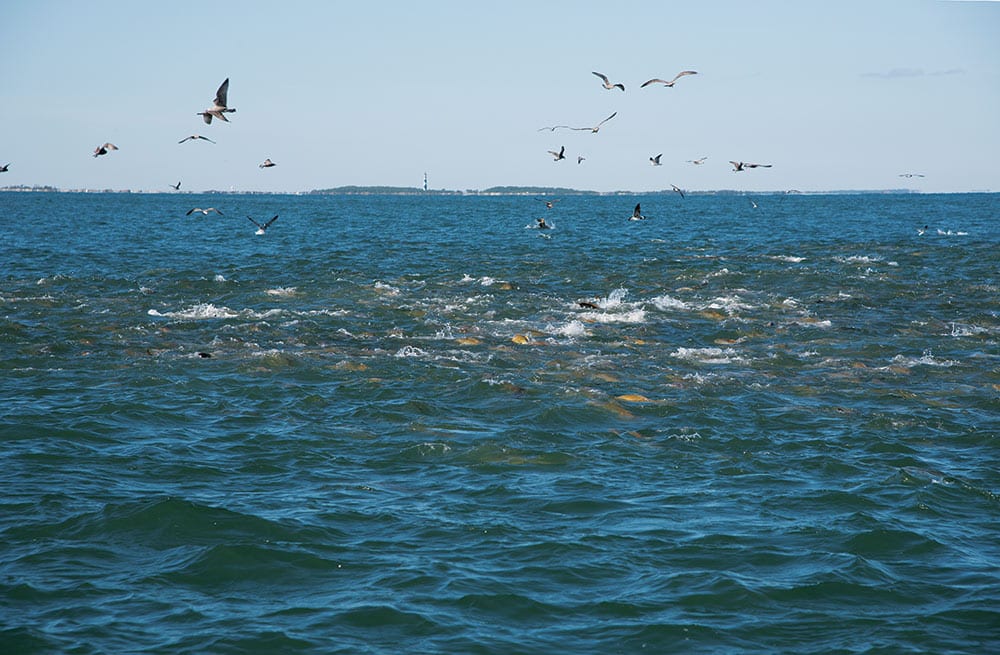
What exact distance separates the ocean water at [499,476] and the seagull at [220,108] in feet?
17.8

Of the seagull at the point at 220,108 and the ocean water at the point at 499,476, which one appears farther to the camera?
the seagull at the point at 220,108

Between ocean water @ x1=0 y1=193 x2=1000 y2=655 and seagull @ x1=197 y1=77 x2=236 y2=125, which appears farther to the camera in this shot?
seagull @ x1=197 y1=77 x2=236 y2=125

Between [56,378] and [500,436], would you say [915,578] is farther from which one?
[56,378]

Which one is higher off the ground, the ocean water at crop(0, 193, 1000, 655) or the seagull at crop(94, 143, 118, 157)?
the seagull at crop(94, 143, 118, 157)

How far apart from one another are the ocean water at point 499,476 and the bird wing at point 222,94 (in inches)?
226

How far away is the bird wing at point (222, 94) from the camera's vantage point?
845 inches

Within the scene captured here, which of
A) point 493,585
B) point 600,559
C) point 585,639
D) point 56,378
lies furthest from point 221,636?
point 56,378

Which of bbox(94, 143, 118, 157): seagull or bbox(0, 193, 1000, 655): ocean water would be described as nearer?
bbox(0, 193, 1000, 655): ocean water

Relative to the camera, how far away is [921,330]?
2477cm

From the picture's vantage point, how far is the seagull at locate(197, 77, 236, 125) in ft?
69.7

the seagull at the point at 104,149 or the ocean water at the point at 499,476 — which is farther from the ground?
the seagull at the point at 104,149

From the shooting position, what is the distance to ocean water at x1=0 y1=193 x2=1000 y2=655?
9.58 m

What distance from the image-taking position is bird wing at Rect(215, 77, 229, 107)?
21469mm

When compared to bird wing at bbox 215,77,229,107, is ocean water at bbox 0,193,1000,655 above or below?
below
